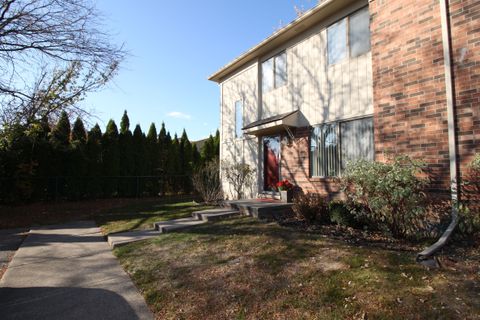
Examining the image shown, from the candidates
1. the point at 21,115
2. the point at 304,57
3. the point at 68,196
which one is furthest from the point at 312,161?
the point at 68,196

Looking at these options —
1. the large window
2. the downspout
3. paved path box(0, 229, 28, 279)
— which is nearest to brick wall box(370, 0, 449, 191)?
the downspout

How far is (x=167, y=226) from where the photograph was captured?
785 centimetres

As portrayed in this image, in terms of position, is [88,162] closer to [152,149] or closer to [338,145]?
[152,149]

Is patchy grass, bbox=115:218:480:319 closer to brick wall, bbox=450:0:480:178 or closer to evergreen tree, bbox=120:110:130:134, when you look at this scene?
brick wall, bbox=450:0:480:178

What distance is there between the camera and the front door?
1022 centimetres

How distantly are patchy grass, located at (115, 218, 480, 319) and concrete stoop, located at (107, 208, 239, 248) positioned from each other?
1.48 m

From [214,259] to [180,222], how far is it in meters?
3.54

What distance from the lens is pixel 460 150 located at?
5211 mm

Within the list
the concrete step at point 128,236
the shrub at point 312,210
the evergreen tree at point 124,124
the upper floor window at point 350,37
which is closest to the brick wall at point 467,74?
the upper floor window at point 350,37

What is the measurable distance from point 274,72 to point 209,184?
468 cm

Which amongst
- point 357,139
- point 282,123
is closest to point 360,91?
point 357,139

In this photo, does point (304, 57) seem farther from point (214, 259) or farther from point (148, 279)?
point (148, 279)

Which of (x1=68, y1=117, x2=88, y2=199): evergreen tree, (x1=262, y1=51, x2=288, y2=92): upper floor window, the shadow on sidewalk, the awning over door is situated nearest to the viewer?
the shadow on sidewalk

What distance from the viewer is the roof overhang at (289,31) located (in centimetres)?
797
